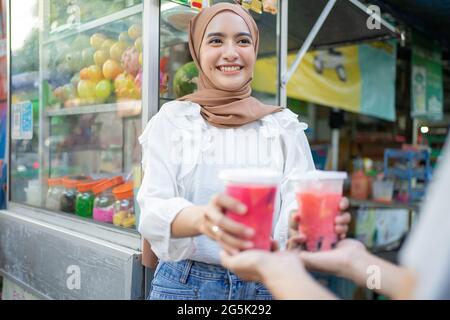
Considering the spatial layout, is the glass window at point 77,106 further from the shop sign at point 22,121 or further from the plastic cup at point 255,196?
the plastic cup at point 255,196

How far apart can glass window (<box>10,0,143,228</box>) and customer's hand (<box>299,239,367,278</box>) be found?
1539mm

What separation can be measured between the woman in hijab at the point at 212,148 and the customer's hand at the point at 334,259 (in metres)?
0.32

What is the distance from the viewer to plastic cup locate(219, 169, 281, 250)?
3.24 ft

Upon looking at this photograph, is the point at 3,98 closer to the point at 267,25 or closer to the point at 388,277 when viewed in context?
the point at 267,25

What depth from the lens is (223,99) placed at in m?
1.60

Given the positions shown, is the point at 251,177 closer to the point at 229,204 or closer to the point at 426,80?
the point at 229,204

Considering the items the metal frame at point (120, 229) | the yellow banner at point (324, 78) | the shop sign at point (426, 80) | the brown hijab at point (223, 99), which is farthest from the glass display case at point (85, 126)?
the shop sign at point (426, 80)

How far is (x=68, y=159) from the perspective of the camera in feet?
11.7

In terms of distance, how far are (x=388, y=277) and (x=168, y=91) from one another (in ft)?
5.48

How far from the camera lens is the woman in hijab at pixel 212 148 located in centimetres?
144

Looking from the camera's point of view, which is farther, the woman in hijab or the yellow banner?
the yellow banner

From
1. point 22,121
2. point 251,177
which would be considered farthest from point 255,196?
point 22,121

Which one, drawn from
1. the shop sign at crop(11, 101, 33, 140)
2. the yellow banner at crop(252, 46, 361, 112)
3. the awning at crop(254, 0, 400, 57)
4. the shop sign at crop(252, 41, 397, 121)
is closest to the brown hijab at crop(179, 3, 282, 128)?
the awning at crop(254, 0, 400, 57)

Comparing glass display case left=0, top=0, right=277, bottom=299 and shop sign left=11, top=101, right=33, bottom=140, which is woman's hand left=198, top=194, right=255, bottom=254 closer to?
glass display case left=0, top=0, right=277, bottom=299
